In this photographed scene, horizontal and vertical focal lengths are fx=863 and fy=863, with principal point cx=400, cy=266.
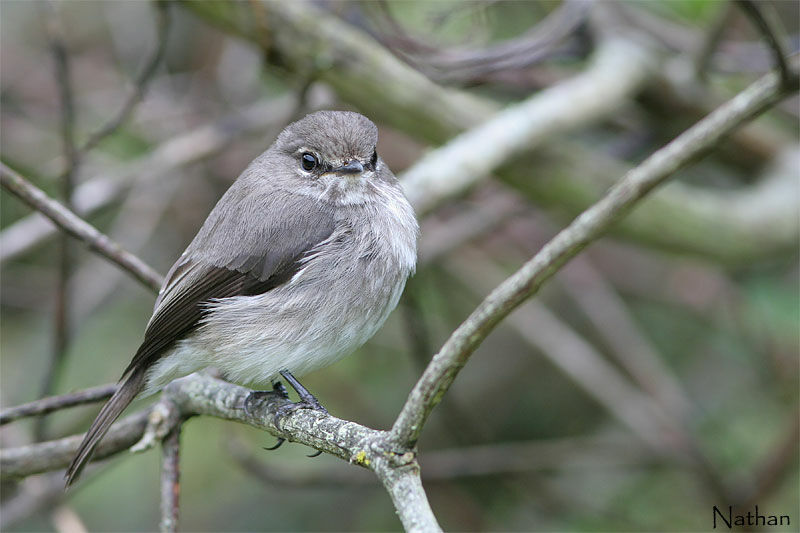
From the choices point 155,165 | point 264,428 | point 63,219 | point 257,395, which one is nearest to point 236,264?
point 257,395

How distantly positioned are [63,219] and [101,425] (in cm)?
77

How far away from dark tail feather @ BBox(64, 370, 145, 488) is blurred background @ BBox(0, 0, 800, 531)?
91 cm

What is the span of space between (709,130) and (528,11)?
4222 millimetres

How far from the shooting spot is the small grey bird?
3.15 meters

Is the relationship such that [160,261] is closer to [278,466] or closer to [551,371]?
[278,466]

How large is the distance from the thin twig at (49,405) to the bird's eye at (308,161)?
46.6 inches

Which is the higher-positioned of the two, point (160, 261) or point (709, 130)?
point (160, 261)

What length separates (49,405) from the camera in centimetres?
288

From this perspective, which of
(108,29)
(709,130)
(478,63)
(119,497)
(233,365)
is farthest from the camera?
(108,29)

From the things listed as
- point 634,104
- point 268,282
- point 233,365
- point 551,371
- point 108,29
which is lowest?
point 233,365

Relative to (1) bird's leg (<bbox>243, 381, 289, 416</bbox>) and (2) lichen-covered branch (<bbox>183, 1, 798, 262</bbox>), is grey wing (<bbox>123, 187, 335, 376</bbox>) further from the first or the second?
(2) lichen-covered branch (<bbox>183, 1, 798, 262</bbox>)

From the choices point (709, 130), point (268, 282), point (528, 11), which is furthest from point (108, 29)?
point (709, 130)

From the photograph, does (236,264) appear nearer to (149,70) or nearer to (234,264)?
(234,264)

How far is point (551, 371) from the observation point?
5727 mm
